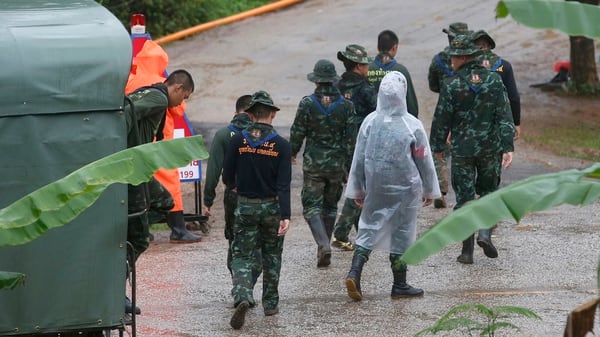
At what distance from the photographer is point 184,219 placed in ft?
46.0

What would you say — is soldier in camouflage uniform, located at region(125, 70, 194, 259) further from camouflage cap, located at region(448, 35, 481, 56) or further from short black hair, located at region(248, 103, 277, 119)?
camouflage cap, located at region(448, 35, 481, 56)

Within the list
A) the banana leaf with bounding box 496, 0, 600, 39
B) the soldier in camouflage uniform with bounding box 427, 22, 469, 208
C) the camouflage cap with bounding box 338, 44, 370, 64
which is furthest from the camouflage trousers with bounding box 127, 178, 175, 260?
the soldier in camouflage uniform with bounding box 427, 22, 469, 208

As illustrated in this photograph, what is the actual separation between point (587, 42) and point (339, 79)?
9657 mm

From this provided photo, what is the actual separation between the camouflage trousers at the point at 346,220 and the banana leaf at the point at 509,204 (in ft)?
21.6

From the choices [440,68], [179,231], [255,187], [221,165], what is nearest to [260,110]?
[255,187]

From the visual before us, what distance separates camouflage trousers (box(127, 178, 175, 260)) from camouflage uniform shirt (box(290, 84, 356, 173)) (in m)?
2.76

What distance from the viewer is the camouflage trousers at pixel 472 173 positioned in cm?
1180

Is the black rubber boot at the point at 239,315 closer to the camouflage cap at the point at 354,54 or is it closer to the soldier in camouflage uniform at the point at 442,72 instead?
the camouflage cap at the point at 354,54

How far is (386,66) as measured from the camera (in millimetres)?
13320

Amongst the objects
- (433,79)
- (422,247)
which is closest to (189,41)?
(433,79)

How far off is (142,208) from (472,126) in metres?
3.99

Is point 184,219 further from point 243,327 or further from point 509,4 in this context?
point 509,4

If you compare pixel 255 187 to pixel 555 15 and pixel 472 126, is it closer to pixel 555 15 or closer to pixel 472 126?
pixel 472 126

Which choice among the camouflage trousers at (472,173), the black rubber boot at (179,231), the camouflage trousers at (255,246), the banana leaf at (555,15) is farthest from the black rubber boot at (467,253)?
the banana leaf at (555,15)
